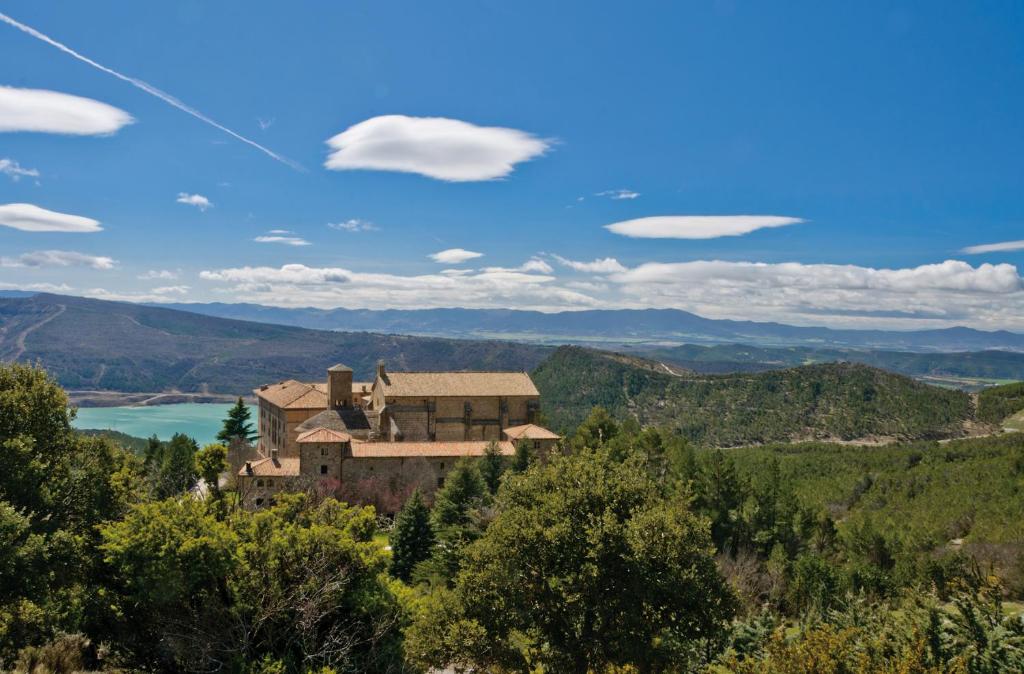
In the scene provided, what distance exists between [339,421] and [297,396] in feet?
22.0

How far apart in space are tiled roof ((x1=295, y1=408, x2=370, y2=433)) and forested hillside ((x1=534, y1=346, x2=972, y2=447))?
192 ft

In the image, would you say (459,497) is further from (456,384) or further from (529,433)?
(456,384)

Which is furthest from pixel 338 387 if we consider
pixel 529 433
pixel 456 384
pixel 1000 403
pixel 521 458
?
pixel 1000 403

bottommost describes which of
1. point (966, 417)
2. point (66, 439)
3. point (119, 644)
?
point (966, 417)

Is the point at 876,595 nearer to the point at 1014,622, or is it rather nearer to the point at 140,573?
the point at 1014,622

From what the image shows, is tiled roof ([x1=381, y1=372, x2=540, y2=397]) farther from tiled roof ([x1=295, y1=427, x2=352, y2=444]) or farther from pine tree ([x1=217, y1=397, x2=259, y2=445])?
pine tree ([x1=217, y1=397, x2=259, y2=445])

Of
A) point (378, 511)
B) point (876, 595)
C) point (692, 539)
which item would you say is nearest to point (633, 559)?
point (692, 539)

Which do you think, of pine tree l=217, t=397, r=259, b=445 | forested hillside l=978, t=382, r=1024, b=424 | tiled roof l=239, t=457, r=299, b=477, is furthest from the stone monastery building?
forested hillside l=978, t=382, r=1024, b=424

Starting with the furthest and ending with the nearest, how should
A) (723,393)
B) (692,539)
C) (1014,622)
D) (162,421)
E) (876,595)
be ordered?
1. (162,421)
2. (723,393)
3. (876,595)
4. (692,539)
5. (1014,622)

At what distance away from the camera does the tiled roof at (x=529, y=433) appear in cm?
4706

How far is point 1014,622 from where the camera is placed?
13.5 metres

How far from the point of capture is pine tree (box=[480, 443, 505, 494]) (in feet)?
129

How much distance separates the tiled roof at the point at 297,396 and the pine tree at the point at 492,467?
55.3 ft

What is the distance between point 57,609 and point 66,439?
6.37m
